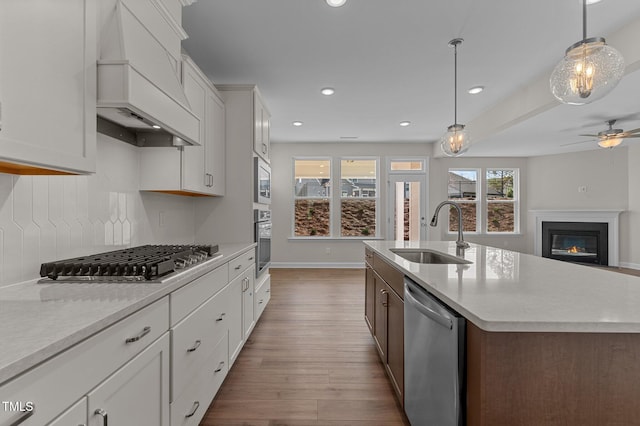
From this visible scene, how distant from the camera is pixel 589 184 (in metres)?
6.36

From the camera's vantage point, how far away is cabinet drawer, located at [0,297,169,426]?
25.4 inches

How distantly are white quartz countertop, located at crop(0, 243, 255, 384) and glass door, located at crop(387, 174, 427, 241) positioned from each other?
5.57 m

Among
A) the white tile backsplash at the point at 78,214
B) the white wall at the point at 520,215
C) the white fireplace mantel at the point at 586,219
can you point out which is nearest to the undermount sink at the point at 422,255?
the white tile backsplash at the point at 78,214

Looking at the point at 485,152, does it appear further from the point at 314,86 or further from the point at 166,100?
the point at 166,100

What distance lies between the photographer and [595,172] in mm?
6281

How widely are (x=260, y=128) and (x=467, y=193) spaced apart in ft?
17.6

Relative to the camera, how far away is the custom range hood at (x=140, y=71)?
1262mm

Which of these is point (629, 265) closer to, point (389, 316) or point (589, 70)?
point (589, 70)

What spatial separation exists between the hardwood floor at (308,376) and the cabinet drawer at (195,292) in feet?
2.42

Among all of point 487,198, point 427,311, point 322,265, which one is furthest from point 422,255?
point 487,198

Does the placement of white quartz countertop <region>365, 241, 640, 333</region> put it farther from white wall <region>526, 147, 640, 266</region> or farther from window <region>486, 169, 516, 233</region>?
white wall <region>526, 147, 640, 266</region>

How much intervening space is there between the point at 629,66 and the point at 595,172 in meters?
4.88

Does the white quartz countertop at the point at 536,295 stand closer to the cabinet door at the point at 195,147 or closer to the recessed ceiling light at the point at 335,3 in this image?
the cabinet door at the point at 195,147

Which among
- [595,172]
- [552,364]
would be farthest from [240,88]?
[595,172]
